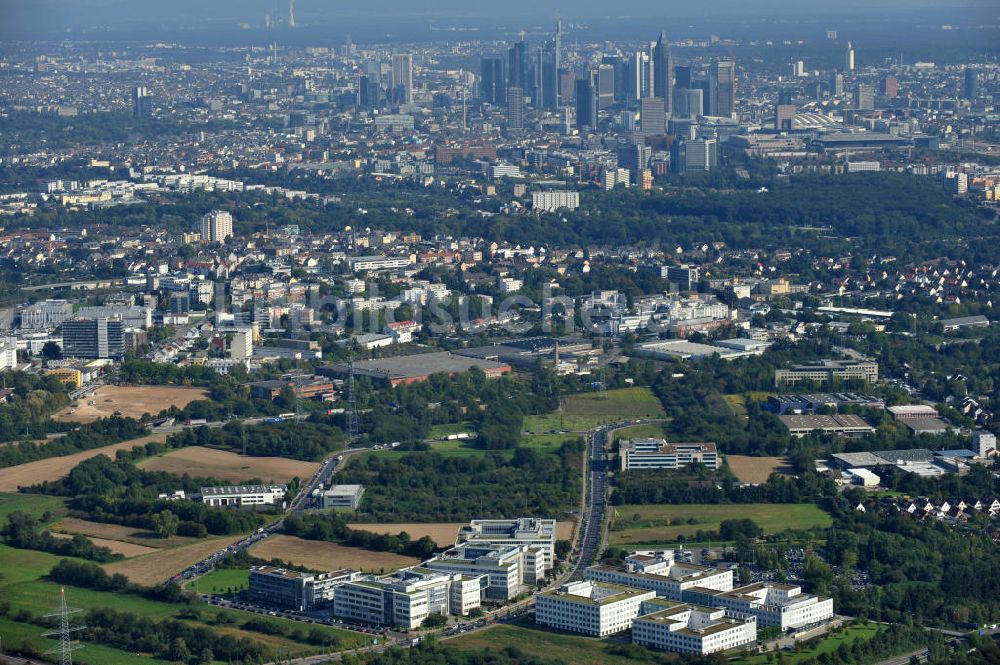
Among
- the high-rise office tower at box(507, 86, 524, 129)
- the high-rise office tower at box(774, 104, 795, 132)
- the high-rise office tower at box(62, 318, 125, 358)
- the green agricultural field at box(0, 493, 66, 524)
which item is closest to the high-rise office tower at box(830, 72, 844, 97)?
the high-rise office tower at box(774, 104, 795, 132)

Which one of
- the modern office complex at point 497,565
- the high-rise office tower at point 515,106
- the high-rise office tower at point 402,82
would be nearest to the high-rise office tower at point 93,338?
the modern office complex at point 497,565

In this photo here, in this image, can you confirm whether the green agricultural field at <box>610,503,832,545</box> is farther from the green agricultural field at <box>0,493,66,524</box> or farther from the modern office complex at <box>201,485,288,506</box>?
the green agricultural field at <box>0,493,66,524</box>

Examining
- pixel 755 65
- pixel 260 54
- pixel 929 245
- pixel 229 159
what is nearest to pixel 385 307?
pixel 929 245

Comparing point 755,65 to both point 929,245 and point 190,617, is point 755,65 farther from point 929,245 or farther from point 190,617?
point 190,617

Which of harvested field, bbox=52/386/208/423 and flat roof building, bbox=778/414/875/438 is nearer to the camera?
flat roof building, bbox=778/414/875/438

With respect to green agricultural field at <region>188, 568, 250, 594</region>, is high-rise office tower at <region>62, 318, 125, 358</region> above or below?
below

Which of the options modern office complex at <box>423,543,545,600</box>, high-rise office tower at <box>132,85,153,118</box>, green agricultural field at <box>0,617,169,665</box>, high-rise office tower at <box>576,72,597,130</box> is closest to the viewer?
green agricultural field at <box>0,617,169,665</box>
